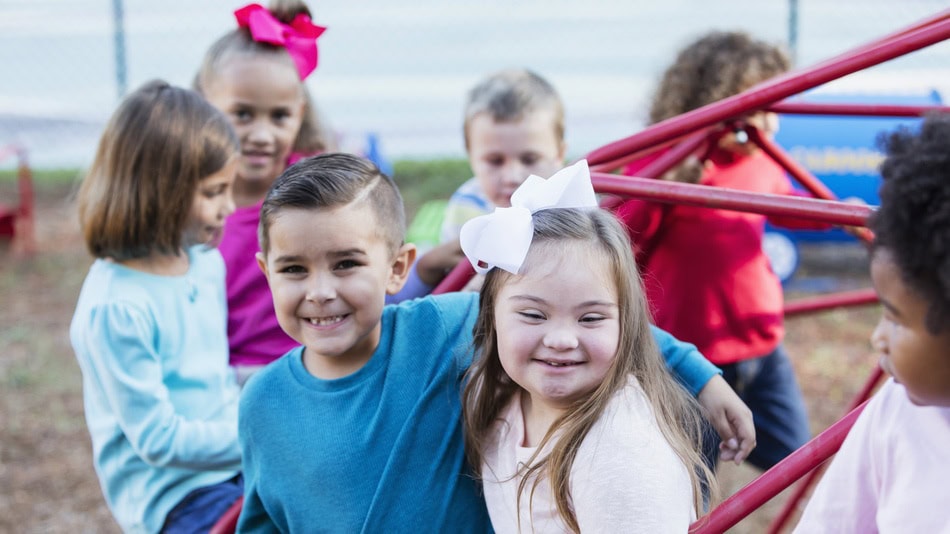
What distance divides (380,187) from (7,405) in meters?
3.98

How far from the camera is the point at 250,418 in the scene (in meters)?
1.75

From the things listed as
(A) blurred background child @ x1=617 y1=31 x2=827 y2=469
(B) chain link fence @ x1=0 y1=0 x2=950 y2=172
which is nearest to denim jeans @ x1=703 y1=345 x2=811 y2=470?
(A) blurred background child @ x1=617 y1=31 x2=827 y2=469

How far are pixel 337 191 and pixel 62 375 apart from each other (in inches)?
167

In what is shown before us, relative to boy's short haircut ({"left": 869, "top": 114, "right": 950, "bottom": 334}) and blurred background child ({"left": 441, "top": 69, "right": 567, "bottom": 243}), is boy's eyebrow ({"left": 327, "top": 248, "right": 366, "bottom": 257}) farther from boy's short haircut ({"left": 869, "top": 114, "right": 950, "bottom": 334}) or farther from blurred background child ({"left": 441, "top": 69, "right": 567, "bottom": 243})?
blurred background child ({"left": 441, "top": 69, "right": 567, "bottom": 243})

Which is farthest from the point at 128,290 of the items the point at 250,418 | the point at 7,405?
the point at 7,405

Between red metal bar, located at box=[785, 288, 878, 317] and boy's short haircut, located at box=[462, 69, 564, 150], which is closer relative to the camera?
boy's short haircut, located at box=[462, 69, 564, 150]

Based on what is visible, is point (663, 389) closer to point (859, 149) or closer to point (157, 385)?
point (157, 385)

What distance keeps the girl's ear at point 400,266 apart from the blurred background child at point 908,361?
82 cm

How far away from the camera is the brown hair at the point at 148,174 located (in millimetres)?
2199

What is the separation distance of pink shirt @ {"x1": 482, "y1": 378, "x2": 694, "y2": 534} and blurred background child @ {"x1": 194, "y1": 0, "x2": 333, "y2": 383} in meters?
1.14

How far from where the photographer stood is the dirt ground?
4.12 meters

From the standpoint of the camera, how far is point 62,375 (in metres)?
5.43

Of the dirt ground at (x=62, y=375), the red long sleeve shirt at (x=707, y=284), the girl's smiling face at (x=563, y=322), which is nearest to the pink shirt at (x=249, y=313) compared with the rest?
the red long sleeve shirt at (x=707, y=284)

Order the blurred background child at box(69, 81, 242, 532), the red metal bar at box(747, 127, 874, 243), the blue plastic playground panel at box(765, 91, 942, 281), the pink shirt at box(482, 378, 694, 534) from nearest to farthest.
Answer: the pink shirt at box(482, 378, 694, 534)
the blurred background child at box(69, 81, 242, 532)
the red metal bar at box(747, 127, 874, 243)
the blue plastic playground panel at box(765, 91, 942, 281)
